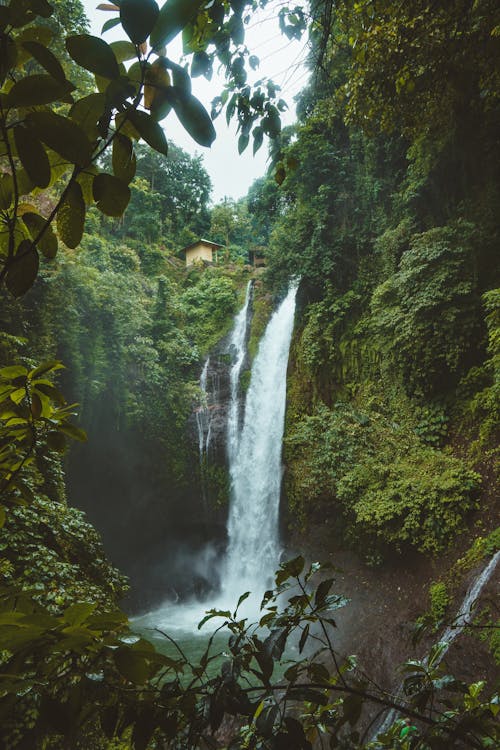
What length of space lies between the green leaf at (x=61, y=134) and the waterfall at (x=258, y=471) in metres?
9.37

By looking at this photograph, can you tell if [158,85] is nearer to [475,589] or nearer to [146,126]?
[146,126]

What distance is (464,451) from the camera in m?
6.17

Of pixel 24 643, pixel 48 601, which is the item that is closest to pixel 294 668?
pixel 24 643

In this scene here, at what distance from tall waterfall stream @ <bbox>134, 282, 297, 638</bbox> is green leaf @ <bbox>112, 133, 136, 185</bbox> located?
28.4 ft

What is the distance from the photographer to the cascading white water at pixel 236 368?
10.5 m

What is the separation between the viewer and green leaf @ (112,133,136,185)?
2.02 feet

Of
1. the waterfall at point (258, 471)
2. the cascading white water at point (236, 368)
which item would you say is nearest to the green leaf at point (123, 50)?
the waterfall at point (258, 471)

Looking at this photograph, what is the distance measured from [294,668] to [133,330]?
8990mm

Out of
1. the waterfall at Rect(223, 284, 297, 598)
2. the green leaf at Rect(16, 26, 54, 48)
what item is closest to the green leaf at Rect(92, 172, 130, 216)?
the green leaf at Rect(16, 26, 54, 48)

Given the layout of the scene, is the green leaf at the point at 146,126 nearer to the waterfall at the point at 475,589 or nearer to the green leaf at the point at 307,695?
the green leaf at the point at 307,695

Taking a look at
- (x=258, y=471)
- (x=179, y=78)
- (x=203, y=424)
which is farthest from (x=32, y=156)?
(x=203, y=424)

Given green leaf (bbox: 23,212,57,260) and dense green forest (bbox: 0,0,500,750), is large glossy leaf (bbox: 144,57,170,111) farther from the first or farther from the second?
green leaf (bbox: 23,212,57,260)

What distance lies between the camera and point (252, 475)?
9930mm

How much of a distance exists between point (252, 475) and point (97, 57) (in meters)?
9.85
